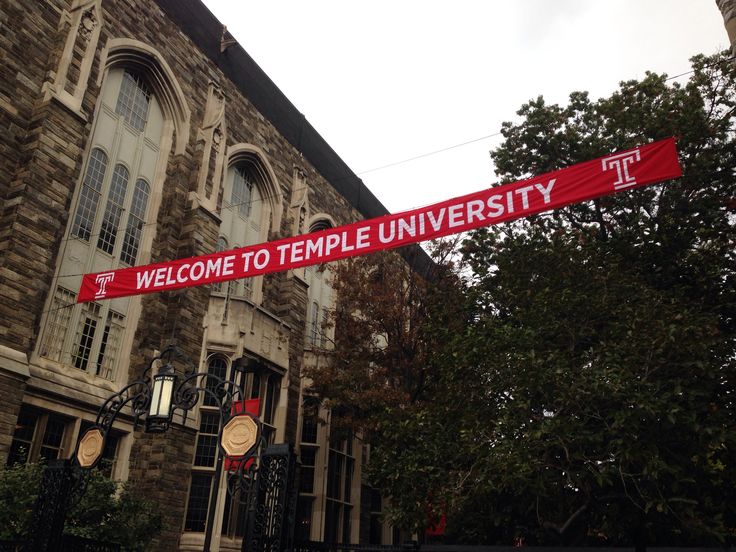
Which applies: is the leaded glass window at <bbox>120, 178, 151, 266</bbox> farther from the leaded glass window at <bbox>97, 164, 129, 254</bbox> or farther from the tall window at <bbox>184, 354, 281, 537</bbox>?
the tall window at <bbox>184, 354, 281, 537</bbox>

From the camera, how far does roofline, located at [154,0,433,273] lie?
21.7m

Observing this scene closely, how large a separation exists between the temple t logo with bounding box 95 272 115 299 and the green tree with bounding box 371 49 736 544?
24.5 ft

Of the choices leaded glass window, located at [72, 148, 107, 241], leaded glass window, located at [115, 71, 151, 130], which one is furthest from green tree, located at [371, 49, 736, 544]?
leaded glass window, located at [115, 71, 151, 130]

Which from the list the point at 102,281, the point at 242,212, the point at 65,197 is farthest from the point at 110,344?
the point at 242,212

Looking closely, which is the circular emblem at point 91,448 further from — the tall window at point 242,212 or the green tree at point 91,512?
the tall window at point 242,212

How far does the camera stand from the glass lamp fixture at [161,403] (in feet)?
29.3

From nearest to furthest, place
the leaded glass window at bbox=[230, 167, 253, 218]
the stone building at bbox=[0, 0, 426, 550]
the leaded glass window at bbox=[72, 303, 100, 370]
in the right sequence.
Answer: the stone building at bbox=[0, 0, 426, 550] → the leaded glass window at bbox=[72, 303, 100, 370] → the leaded glass window at bbox=[230, 167, 253, 218]

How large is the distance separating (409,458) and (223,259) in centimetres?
642

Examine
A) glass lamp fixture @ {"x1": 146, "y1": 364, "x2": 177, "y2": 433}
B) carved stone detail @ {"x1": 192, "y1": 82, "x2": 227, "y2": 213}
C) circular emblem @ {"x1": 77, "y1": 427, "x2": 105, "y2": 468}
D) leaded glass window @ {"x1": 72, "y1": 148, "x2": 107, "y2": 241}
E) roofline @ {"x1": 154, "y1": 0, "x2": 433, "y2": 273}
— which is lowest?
circular emblem @ {"x1": 77, "y1": 427, "x2": 105, "y2": 468}

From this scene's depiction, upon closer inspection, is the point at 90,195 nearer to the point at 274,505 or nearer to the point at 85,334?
the point at 85,334

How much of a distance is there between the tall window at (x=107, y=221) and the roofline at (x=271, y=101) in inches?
129

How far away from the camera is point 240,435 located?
7863 mm

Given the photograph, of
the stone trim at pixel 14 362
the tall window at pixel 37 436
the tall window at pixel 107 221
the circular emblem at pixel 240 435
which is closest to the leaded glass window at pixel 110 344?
the tall window at pixel 107 221

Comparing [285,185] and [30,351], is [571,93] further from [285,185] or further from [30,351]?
[30,351]
